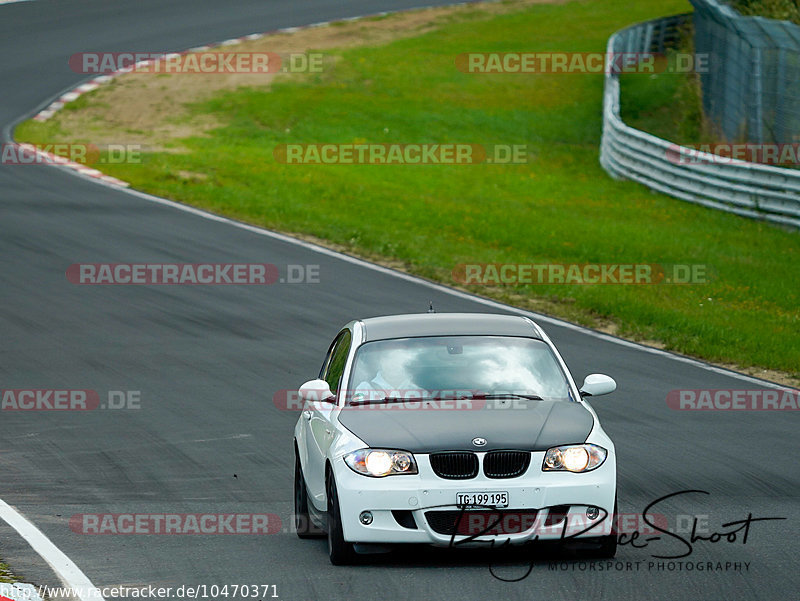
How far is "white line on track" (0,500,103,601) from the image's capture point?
7.27 m

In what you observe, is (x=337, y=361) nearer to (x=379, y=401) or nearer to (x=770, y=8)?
(x=379, y=401)

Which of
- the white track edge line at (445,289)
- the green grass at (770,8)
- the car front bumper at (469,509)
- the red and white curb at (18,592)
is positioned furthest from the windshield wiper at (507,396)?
the green grass at (770,8)

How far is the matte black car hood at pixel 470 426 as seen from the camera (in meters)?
7.74

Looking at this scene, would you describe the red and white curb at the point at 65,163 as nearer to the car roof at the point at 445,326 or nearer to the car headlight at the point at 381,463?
the car roof at the point at 445,326

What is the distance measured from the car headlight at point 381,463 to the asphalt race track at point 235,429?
0.58m

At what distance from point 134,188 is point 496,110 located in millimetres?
14969

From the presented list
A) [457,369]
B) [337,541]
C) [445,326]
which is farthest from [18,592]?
[445,326]

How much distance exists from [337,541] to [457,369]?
157cm

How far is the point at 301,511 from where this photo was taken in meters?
9.18

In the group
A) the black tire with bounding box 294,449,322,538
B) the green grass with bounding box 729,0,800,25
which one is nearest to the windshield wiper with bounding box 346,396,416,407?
the black tire with bounding box 294,449,322,538

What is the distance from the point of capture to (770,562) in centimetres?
773

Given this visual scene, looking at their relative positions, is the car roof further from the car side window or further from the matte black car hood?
the matte black car hood

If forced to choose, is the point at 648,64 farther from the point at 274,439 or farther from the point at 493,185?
the point at 274,439

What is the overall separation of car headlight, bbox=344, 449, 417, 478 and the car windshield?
84 cm
